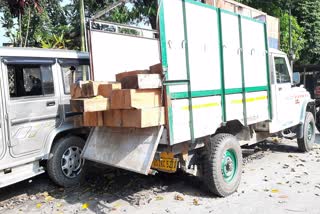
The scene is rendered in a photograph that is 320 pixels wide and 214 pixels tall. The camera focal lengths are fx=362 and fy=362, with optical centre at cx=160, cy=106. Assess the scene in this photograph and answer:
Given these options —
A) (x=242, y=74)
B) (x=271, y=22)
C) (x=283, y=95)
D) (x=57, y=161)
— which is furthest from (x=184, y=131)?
(x=271, y=22)

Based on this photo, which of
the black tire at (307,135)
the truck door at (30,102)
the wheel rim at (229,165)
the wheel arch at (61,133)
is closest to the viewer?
the truck door at (30,102)

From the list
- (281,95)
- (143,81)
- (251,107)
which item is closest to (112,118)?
(143,81)

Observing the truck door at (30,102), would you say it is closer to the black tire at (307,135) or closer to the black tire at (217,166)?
the black tire at (217,166)

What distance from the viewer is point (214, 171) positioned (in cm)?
491

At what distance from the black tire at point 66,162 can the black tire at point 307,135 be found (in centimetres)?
467

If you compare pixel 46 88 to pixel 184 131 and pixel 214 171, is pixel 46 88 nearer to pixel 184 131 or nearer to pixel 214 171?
pixel 184 131

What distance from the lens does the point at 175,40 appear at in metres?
4.40

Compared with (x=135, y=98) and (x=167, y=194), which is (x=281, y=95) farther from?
(x=135, y=98)

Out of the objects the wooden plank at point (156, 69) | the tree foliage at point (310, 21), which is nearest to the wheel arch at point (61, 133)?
the wooden plank at point (156, 69)

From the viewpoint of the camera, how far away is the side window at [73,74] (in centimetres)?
570

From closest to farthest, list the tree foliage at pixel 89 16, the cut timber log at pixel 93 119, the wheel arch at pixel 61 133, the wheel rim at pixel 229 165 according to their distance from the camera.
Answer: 1. the cut timber log at pixel 93 119
2. the wheel rim at pixel 229 165
3. the wheel arch at pixel 61 133
4. the tree foliage at pixel 89 16

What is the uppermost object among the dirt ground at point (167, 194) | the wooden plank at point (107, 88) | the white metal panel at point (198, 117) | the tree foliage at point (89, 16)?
the tree foliage at point (89, 16)

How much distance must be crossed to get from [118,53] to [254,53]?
2192 mm

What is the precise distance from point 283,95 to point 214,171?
2704 mm
